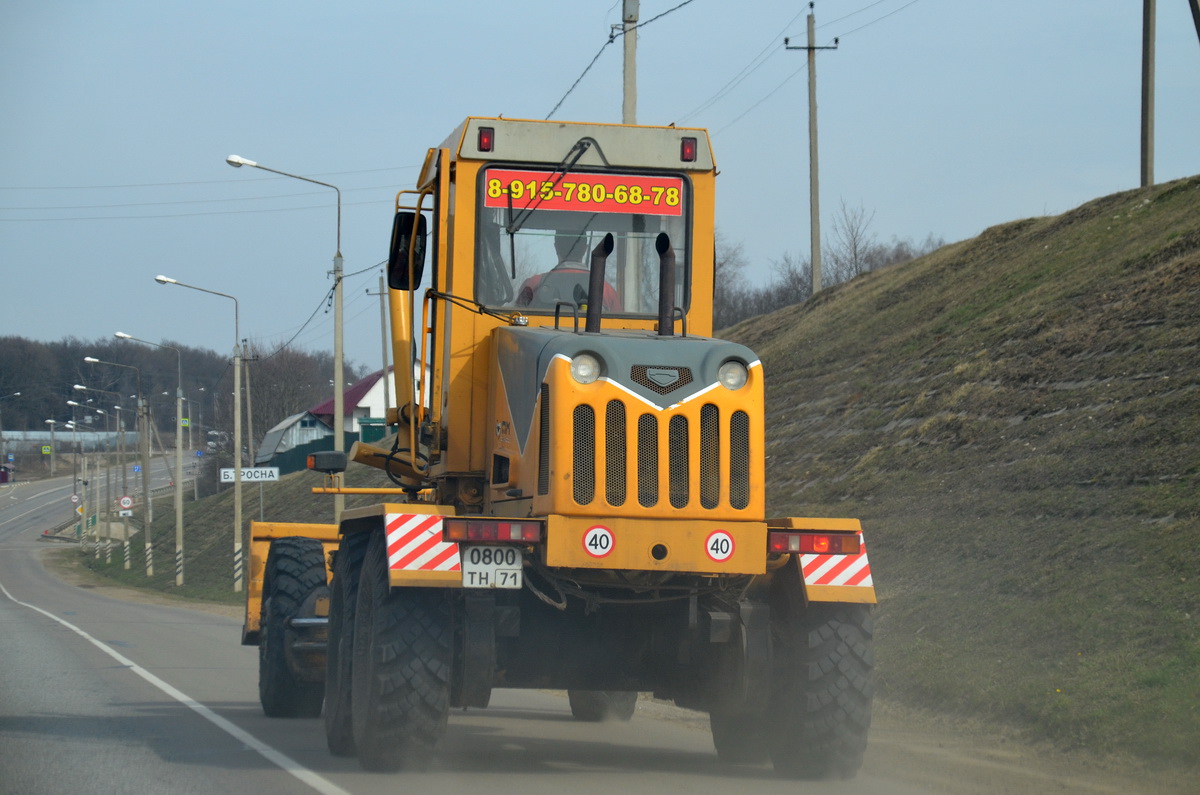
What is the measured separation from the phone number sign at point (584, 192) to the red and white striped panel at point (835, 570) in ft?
8.61

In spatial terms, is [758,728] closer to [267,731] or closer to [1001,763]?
[1001,763]

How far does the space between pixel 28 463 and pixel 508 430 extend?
152 m

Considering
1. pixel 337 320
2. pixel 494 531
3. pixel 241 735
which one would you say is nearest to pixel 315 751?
pixel 241 735

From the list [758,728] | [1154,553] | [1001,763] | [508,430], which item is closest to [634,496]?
[508,430]

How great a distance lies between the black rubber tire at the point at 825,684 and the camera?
307 inches

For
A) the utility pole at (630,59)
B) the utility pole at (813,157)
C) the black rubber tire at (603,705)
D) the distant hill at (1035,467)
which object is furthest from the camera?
the utility pole at (813,157)

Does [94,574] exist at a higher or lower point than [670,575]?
lower

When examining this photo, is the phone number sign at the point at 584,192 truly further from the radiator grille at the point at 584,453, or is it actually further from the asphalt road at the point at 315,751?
the asphalt road at the point at 315,751

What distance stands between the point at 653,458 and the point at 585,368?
623mm

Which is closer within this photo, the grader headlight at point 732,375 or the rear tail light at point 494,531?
the rear tail light at point 494,531

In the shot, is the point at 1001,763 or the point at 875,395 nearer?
the point at 1001,763

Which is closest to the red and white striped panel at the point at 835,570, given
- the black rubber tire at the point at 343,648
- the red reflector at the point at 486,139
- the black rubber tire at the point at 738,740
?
the black rubber tire at the point at 738,740

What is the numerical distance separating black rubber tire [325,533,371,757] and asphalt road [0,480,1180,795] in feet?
0.59

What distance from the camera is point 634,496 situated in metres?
7.43
